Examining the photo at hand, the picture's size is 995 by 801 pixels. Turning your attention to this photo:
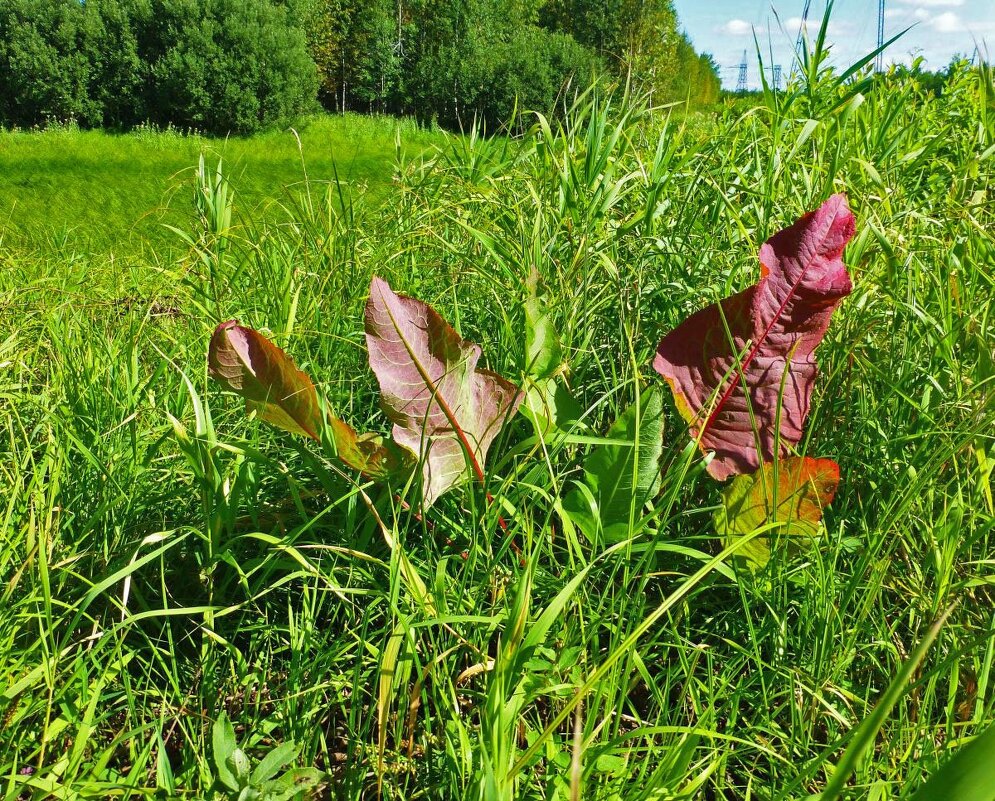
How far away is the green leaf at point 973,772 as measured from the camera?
1.42ft

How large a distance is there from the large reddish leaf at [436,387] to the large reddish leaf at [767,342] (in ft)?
1.07

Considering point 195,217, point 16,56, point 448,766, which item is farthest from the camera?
point 16,56

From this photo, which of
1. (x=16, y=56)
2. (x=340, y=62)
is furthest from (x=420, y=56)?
(x=16, y=56)

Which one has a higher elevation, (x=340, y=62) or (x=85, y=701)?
(x=340, y=62)

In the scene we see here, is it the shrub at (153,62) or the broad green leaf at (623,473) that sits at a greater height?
the shrub at (153,62)

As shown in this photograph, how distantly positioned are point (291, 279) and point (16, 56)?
64.5 ft

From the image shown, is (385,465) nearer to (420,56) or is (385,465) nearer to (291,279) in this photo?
(291,279)

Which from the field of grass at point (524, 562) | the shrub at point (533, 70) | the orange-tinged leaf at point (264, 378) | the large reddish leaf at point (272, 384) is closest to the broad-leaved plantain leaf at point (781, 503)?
the field of grass at point (524, 562)

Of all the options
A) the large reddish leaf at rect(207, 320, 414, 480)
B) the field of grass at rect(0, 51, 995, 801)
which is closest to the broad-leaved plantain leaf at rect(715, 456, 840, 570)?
the field of grass at rect(0, 51, 995, 801)

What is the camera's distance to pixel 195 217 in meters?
2.44

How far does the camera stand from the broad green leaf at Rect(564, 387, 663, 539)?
136 cm

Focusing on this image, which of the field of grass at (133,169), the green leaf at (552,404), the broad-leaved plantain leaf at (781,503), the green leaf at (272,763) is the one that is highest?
the green leaf at (552,404)

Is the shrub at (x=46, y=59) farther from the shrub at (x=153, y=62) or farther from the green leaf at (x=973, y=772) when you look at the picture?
the green leaf at (x=973, y=772)

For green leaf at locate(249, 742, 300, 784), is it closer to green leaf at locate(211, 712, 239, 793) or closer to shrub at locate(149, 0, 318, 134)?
green leaf at locate(211, 712, 239, 793)
